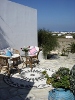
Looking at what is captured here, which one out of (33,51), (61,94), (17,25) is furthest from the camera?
(17,25)

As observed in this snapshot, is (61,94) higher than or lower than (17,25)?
lower

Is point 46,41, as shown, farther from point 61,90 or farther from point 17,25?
point 61,90

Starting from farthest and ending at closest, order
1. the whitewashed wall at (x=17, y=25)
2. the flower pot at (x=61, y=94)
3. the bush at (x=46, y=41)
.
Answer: the bush at (x=46, y=41)
the whitewashed wall at (x=17, y=25)
the flower pot at (x=61, y=94)

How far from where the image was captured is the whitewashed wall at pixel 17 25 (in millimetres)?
8179

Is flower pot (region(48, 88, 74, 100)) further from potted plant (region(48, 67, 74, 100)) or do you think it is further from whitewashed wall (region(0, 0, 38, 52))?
whitewashed wall (region(0, 0, 38, 52))

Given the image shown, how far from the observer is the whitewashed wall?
818 centimetres

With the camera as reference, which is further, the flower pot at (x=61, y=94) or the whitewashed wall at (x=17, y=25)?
the whitewashed wall at (x=17, y=25)

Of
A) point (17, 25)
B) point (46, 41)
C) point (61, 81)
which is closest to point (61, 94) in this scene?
→ point (61, 81)

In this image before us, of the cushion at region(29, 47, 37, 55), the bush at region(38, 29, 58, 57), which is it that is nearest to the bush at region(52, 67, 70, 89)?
the cushion at region(29, 47, 37, 55)

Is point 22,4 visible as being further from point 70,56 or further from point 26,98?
point 26,98

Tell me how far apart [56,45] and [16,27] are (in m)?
2.71

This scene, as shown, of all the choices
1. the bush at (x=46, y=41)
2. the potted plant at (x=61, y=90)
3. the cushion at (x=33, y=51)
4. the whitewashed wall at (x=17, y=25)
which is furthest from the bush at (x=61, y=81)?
the bush at (x=46, y=41)

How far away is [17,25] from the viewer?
29.7 feet

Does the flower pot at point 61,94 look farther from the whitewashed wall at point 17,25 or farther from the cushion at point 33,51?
the whitewashed wall at point 17,25
